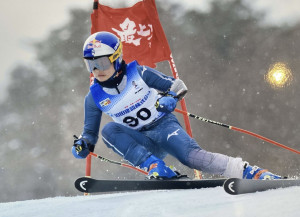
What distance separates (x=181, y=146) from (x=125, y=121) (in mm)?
695

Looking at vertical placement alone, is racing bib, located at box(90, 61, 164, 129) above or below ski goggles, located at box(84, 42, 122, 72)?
below

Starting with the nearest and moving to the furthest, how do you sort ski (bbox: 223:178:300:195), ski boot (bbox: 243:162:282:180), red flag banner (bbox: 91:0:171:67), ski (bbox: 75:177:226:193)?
ski (bbox: 223:178:300:195), ski (bbox: 75:177:226:193), ski boot (bbox: 243:162:282:180), red flag banner (bbox: 91:0:171:67)

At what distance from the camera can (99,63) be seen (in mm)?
3336

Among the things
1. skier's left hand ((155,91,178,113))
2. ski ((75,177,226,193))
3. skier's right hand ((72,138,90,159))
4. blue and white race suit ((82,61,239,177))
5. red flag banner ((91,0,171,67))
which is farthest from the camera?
red flag banner ((91,0,171,67))

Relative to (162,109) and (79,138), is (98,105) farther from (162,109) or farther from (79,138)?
(162,109)

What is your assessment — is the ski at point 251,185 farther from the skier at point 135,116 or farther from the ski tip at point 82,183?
the ski tip at point 82,183

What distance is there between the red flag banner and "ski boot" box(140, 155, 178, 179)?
3107mm

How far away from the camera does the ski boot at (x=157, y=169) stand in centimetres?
291

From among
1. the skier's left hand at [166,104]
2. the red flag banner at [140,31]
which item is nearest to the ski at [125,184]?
the skier's left hand at [166,104]

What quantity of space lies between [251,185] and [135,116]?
62.6 inches

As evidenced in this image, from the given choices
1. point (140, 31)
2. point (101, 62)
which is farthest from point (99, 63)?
point (140, 31)

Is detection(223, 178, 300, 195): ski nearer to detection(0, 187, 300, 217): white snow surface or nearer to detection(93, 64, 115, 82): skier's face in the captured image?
detection(0, 187, 300, 217): white snow surface

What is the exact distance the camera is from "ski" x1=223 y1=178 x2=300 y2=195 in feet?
7.04

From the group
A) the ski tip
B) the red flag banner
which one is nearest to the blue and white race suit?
the ski tip
